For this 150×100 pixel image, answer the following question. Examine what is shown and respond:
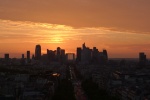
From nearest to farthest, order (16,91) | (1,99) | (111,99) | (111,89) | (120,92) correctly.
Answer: (1,99) → (111,99) → (16,91) → (120,92) → (111,89)

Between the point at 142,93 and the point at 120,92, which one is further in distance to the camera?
the point at 120,92

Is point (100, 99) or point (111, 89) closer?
point (100, 99)

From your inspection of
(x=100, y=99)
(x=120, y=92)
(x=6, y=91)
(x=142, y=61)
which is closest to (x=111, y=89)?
(x=120, y=92)

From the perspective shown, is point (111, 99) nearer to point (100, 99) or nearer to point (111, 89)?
point (100, 99)

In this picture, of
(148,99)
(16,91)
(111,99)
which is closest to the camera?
(148,99)

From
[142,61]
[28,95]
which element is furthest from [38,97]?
[142,61]

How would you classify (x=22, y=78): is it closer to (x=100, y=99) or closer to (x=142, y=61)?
(x=100, y=99)

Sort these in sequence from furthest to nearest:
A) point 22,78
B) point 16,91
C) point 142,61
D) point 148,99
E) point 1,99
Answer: point 142,61 → point 22,78 → point 16,91 → point 148,99 → point 1,99

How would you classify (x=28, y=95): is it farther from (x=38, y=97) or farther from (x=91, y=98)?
(x=91, y=98)

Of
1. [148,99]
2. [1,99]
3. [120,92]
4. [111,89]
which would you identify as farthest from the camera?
[111,89]
